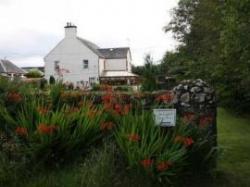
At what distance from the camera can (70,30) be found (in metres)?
53.5

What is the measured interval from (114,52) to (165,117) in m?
52.7

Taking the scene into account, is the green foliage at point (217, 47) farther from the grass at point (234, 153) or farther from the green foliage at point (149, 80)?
the green foliage at point (149, 80)

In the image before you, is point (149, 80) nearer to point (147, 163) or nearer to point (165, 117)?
point (165, 117)

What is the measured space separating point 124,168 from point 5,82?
10.6 ft

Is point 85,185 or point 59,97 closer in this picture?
point 85,185

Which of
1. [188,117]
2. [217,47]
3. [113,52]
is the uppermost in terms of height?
[113,52]

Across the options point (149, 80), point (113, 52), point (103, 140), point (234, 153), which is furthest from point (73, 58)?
point (103, 140)

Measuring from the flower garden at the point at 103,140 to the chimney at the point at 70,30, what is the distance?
150 ft

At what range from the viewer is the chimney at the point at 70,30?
5330 centimetres

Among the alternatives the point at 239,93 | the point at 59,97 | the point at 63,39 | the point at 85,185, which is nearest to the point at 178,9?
the point at 239,93

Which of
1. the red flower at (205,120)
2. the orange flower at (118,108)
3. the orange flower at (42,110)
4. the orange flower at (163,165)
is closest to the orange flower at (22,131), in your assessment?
the orange flower at (42,110)

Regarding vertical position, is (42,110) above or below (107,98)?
below

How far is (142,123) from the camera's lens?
702 cm

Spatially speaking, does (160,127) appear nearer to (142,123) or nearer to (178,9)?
(142,123)
